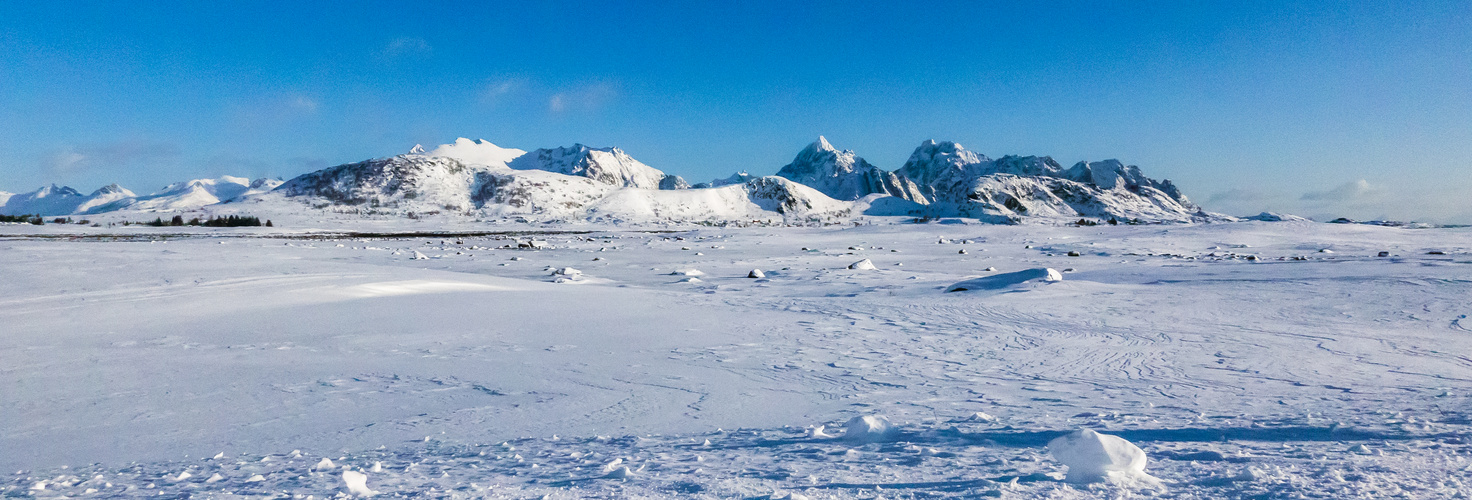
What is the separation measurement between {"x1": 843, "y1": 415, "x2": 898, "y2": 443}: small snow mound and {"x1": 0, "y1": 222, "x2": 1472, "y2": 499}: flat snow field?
0.05m

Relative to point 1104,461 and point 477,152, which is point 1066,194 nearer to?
point 477,152

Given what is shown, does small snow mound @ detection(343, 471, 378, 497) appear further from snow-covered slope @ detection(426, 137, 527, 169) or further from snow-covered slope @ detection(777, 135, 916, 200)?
snow-covered slope @ detection(777, 135, 916, 200)

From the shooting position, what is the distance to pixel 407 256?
70.9 ft

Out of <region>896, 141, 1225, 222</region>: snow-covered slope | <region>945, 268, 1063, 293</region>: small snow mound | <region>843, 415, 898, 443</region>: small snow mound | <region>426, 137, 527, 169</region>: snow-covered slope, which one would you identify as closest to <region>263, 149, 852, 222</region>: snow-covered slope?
<region>426, 137, 527, 169</region>: snow-covered slope

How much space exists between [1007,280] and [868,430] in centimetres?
946

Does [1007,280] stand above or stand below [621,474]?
above

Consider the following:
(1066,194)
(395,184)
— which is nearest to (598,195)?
(395,184)

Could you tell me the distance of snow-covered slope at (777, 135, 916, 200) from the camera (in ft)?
474

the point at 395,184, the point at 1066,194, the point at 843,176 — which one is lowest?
the point at 395,184

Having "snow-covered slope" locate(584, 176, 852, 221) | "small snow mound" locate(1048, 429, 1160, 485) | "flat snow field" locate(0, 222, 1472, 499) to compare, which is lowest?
"flat snow field" locate(0, 222, 1472, 499)

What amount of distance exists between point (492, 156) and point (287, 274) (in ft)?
321

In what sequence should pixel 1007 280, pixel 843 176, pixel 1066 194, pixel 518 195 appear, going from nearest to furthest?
1. pixel 1007 280
2. pixel 518 195
3. pixel 1066 194
4. pixel 843 176

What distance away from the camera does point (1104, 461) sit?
9.82ft

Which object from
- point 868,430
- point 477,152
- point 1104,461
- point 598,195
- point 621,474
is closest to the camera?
point 1104,461
